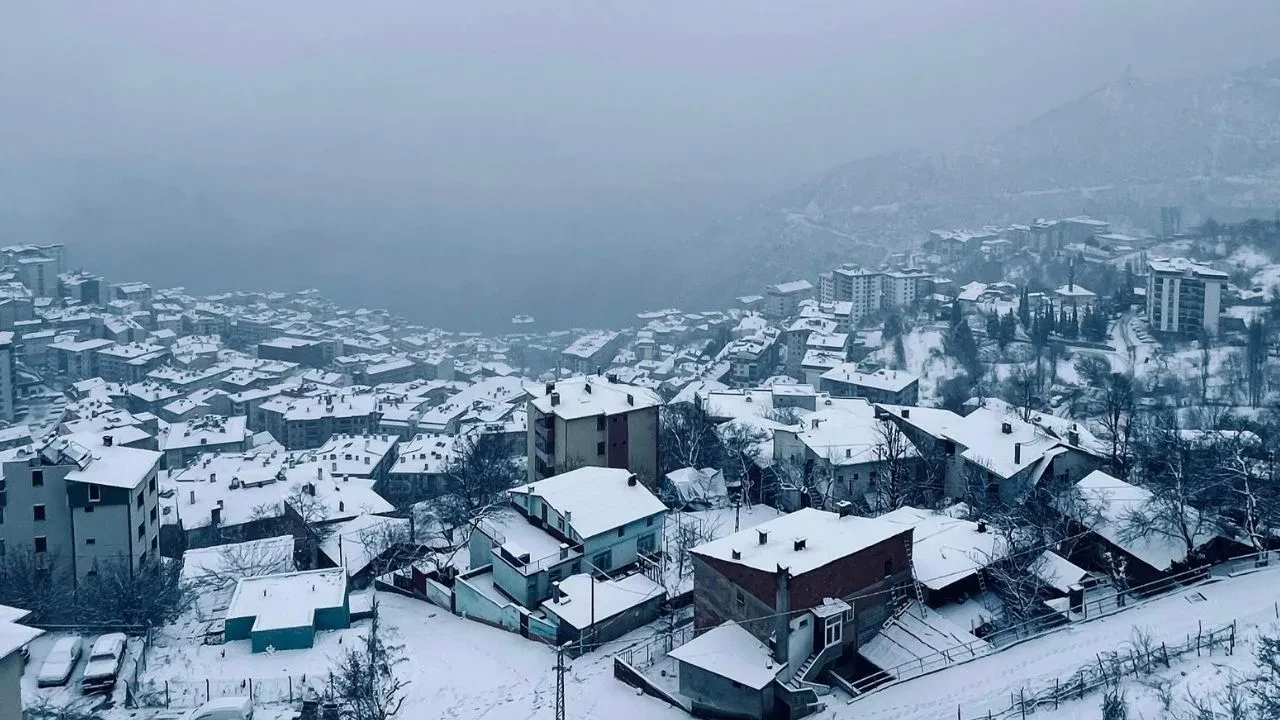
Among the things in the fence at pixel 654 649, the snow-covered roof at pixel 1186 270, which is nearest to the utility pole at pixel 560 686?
the fence at pixel 654 649

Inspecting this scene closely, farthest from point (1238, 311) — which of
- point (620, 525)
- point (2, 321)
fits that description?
point (2, 321)

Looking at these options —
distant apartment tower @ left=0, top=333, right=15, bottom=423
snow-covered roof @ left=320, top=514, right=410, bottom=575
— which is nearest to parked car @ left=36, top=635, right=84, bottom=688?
snow-covered roof @ left=320, top=514, right=410, bottom=575

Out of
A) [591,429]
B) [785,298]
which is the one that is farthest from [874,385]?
[785,298]

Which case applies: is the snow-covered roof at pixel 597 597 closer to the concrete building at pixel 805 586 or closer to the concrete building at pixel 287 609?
the concrete building at pixel 805 586

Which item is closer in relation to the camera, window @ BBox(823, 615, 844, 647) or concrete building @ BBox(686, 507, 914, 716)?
concrete building @ BBox(686, 507, 914, 716)

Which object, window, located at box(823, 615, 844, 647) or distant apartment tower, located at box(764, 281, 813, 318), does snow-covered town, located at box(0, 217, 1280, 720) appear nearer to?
window, located at box(823, 615, 844, 647)

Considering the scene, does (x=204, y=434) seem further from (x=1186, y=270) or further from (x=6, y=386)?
(x=1186, y=270)
